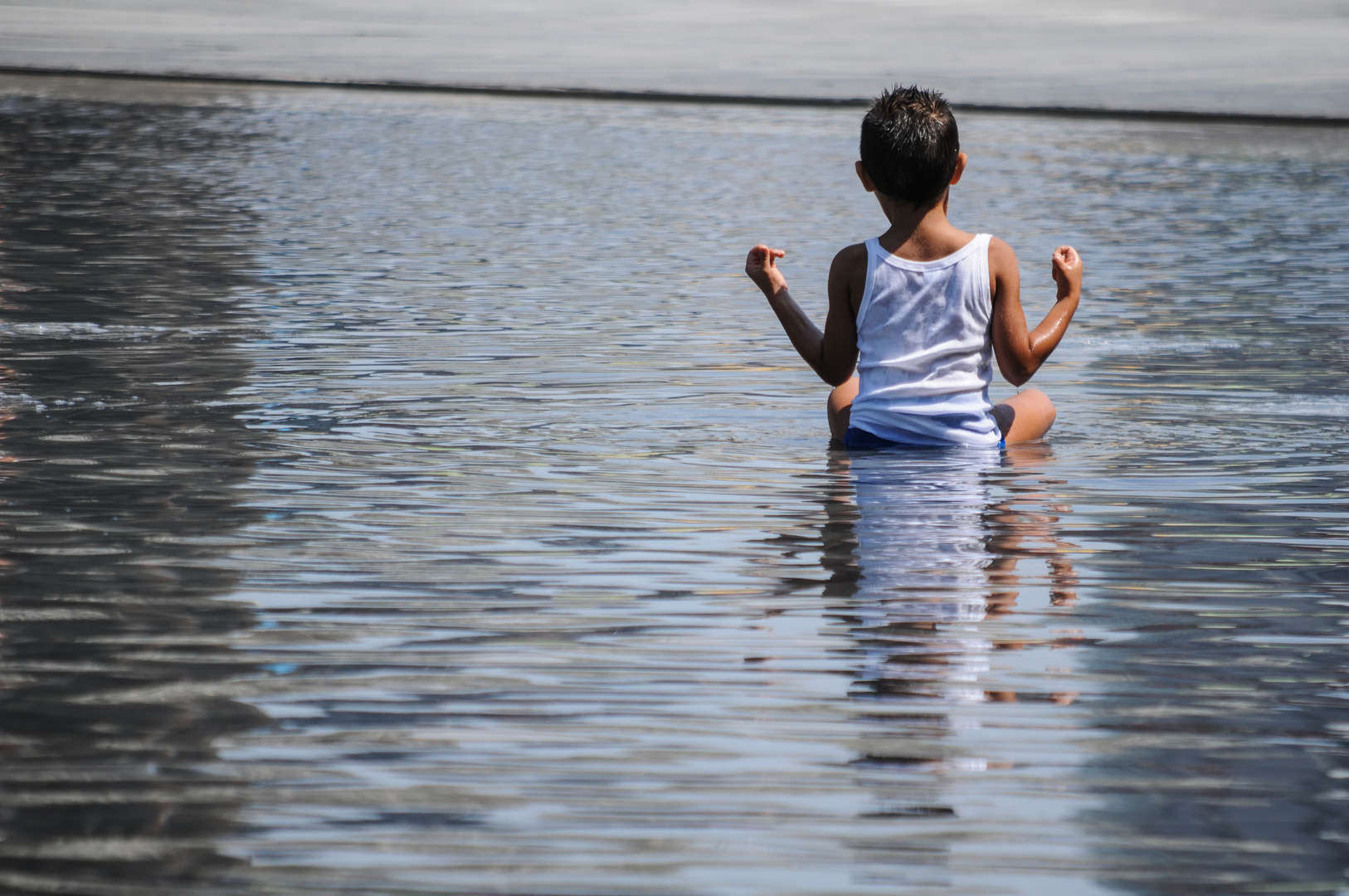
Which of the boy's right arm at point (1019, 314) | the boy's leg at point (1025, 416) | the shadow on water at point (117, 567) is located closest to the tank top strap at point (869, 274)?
the boy's right arm at point (1019, 314)

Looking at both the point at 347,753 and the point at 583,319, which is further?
the point at 583,319

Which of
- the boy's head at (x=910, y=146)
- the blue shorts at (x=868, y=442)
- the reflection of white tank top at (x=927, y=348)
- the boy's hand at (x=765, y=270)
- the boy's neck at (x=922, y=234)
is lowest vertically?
the blue shorts at (x=868, y=442)

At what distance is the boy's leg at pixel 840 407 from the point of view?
19.2ft

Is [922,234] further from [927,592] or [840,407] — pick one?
[927,592]

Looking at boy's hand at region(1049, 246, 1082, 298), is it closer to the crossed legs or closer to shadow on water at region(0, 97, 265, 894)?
the crossed legs

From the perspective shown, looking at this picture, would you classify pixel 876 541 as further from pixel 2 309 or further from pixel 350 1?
pixel 350 1

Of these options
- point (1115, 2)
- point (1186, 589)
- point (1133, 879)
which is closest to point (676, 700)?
Answer: point (1133, 879)

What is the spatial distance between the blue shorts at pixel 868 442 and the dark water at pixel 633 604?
98mm

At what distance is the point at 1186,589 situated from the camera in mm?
4152

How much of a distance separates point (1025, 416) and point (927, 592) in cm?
191

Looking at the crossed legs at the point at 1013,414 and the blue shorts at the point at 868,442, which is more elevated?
the crossed legs at the point at 1013,414

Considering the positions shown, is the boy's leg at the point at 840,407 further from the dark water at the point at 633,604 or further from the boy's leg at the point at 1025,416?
the boy's leg at the point at 1025,416

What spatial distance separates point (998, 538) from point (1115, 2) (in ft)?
128

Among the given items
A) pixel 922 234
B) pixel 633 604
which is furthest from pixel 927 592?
pixel 922 234
